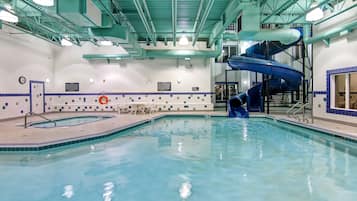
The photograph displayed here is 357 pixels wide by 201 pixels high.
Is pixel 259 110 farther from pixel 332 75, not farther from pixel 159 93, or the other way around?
pixel 159 93

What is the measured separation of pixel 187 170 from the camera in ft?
14.4

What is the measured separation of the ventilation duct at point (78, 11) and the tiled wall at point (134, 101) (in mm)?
7809

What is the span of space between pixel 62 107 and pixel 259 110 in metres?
9.85

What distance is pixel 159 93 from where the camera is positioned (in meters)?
14.4

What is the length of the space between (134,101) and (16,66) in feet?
18.2

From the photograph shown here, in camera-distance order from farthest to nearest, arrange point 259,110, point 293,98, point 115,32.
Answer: point 293,98, point 259,110, point 115,32

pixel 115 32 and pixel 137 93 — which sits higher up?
pixel 115 32

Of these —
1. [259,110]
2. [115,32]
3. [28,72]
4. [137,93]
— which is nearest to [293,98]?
[259,110]

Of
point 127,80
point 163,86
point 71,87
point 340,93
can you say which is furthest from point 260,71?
point 71,87

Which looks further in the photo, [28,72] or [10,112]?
[28,72]

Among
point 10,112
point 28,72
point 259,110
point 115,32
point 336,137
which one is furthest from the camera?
point 259,110

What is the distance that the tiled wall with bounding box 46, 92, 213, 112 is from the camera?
14.1 meters

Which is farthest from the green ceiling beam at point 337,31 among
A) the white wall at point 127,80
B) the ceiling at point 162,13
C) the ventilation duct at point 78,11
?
the ventilation duct at point 78,11

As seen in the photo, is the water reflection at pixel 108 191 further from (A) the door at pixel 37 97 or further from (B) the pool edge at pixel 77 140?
(A) the door at pixel 37 97
